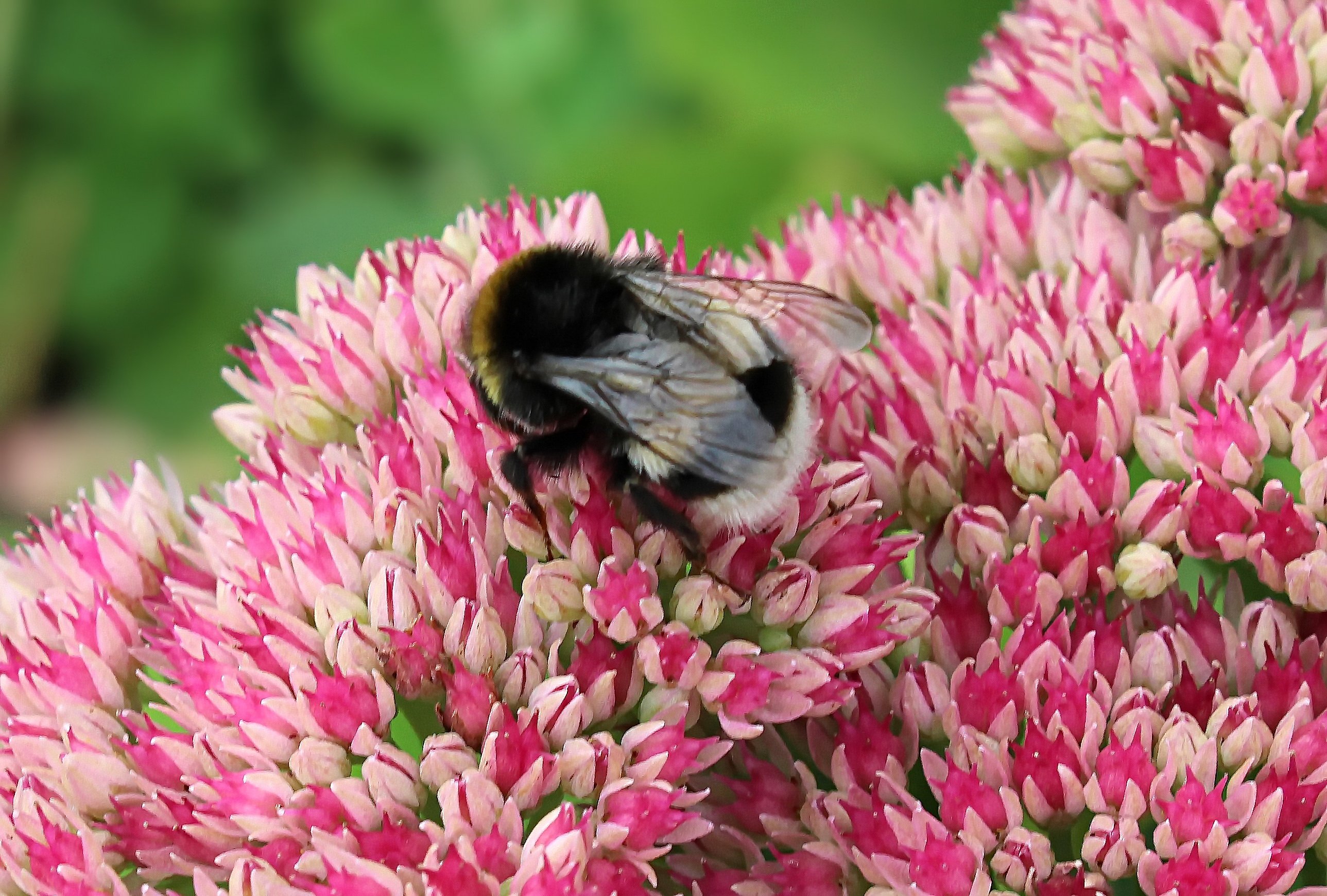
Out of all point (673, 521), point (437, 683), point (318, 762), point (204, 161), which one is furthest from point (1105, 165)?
point (204, 161)

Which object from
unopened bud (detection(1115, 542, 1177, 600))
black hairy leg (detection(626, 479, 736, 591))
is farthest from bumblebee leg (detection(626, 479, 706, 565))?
unopened bud (detection(1115, 542, 1177, 600))

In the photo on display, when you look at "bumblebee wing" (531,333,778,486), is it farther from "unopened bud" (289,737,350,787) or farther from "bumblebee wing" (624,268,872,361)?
"unopened bud" (289,737,350,787)

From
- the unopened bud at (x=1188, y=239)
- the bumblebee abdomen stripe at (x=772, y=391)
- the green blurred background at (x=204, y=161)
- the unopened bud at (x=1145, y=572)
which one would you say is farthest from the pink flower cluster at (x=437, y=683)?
the green blurred background at (x=204, y=161)

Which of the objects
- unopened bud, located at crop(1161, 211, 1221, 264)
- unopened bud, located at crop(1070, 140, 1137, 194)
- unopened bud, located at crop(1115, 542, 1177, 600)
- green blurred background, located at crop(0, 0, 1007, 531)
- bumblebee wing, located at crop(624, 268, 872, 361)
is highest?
green blurred background, located at crop(0, 0, 1007, 531)

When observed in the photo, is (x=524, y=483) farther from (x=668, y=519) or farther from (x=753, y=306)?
(x=753, y=306)

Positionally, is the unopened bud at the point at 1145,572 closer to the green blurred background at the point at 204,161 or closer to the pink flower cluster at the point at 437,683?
the pink flower cluster at the point at 437,683
